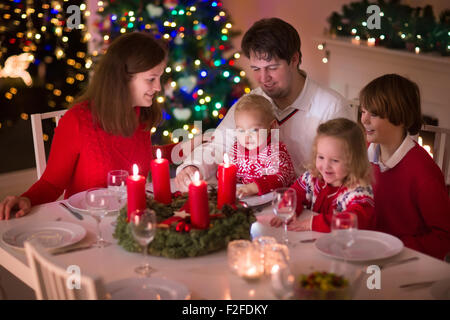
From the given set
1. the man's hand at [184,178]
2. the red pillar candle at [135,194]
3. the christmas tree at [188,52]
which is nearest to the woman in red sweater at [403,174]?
the man's hand at [184,178]

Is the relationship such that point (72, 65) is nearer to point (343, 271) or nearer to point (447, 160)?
point (447, 160)

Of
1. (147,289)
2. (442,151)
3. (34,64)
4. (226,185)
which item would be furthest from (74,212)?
(34,64)

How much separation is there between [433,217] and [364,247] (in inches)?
20.3

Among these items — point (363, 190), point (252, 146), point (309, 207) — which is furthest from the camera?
point (252, 146)

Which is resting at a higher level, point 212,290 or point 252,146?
point 252,146

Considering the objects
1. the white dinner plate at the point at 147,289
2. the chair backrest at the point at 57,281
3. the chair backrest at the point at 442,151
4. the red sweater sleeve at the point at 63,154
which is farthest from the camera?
the chair backrest at the point at 442,151

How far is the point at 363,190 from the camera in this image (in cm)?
204

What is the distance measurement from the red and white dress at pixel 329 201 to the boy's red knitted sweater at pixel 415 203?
0.20m

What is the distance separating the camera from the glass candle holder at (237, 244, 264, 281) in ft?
5.19

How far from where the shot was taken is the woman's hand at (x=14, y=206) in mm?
2072

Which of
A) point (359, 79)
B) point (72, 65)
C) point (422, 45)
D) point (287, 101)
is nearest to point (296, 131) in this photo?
point (287, 101)

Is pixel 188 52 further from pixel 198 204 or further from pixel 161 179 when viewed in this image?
pixel 198 204

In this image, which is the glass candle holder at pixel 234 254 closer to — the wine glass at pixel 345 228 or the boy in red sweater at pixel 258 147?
the wine glass at pixel 345 228
